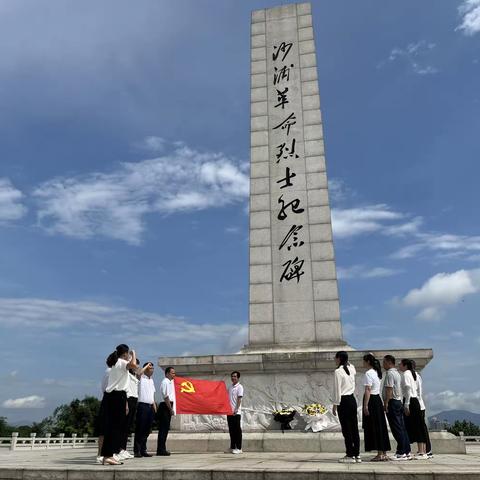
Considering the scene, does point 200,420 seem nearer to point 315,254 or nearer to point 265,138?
point 315,254

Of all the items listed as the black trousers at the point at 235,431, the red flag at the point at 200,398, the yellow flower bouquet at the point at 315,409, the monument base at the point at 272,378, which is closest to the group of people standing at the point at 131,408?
the black trousers at the point at 235,431

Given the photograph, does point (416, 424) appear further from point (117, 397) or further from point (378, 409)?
point (117, 397)

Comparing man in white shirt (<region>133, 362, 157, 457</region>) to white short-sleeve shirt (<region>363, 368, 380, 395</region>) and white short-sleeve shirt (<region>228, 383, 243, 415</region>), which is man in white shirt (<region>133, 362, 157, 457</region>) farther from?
white short-sleeve shirt (<region>363, 368, 380, 395</region>)

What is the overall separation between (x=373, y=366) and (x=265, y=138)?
286 inches

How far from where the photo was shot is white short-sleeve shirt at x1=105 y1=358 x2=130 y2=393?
5.91 metres

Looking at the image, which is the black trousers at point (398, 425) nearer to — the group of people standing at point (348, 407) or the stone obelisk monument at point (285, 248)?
the group of people standing at point (348, 407)

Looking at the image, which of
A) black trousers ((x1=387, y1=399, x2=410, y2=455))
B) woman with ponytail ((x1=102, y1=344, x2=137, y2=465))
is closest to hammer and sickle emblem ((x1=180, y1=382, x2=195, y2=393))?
woman with ponytail ((x1=102, y1=344, x2=137, y2=465))

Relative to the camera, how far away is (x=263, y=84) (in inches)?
503

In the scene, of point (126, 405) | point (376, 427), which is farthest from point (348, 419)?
point (126, 405)

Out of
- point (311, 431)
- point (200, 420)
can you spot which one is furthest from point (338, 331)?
point (200, 420)

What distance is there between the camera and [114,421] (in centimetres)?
583

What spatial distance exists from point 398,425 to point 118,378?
11.7 ft

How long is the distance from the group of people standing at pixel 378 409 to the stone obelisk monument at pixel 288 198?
352 centimetres

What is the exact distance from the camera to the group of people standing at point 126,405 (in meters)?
5.83
